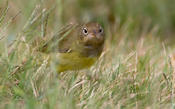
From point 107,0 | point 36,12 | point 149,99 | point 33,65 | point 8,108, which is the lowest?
point 149,99

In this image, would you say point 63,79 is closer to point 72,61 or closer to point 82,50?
point 72,61

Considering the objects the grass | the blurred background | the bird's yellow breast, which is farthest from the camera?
the blurred background

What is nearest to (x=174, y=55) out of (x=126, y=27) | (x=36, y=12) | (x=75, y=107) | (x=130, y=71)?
(x=126, y=27)

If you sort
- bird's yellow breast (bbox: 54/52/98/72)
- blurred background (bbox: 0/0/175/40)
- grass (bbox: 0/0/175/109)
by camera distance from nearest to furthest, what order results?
grass (bbox: 0/0/175/109)
bird's yellow breast (bbox: 54/52/98/72)
blurred background (bbox: 0/0/175/40)

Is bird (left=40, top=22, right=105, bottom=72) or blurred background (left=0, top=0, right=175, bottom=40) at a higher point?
blurred background (left=0, top=0, right=175, bottom=40)

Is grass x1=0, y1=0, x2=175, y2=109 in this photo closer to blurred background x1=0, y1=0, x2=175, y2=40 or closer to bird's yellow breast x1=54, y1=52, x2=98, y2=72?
bird's yellow breast x1=54, y1=52, x2=98, y2=72

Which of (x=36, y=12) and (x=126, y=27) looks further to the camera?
(x=126, y=27)

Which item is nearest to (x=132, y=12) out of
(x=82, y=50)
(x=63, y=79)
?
(x=82, y=50)

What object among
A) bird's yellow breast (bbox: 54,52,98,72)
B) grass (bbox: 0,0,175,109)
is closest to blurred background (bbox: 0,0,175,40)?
grass (bbox: 0,0,175,109)

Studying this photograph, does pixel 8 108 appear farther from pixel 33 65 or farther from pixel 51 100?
pixel 33 65
